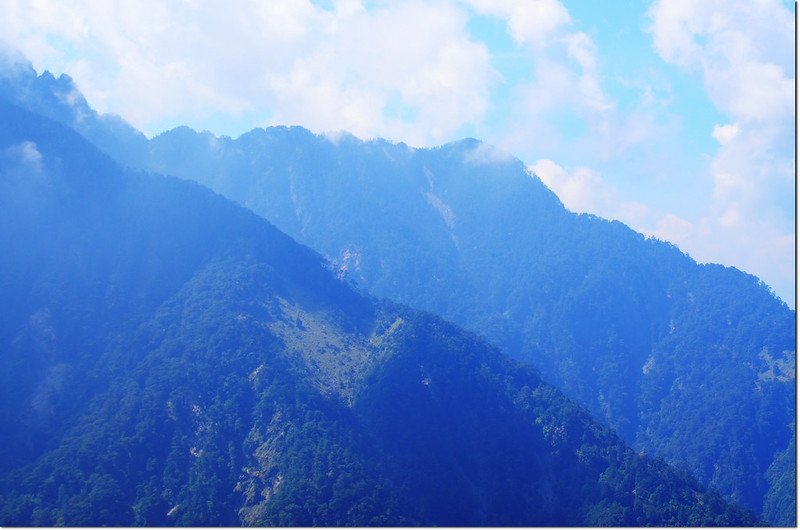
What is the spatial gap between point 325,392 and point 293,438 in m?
22.5

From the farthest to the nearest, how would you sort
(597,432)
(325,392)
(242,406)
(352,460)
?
(597,432)
(325,392)
(242,406)
(352,460)


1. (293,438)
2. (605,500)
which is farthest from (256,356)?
(605,500)

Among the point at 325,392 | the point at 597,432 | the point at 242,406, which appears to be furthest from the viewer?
the point at 597,432

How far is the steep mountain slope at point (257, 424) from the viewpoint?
139 m

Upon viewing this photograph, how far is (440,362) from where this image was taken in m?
192

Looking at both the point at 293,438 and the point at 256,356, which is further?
the point at 256,356

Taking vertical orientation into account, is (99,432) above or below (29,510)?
above

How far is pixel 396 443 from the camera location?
166 m

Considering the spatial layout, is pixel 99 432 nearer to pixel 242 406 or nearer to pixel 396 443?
pixel 242 406

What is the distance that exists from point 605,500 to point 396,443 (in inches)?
1882

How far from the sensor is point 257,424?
6216 inches

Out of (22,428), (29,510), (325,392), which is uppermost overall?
(325,392)

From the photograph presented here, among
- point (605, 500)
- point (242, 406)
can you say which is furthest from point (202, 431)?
point (605, 500)

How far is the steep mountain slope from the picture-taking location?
139000 millimetres
